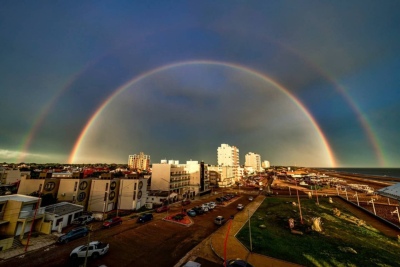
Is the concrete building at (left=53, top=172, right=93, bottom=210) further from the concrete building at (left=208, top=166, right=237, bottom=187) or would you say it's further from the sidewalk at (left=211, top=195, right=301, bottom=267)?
the concrete building at (left=208, top=166, right=237, bottom=187)

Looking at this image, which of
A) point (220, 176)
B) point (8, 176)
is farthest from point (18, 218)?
point (220, 176)

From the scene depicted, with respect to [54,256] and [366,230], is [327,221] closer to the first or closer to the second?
[366,230]

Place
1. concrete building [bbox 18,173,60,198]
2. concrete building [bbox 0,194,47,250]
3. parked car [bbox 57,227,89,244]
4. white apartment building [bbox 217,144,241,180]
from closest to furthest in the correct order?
parked car [bbox 57,227,89,244] → concrete building [bbox 0,194,47,250] → concrete building [bbox 18,173,60,198] → white apartment building [bbox 217,144,241,180]

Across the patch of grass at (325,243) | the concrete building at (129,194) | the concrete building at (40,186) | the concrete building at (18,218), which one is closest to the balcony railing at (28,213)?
the concrete building at (18,218)

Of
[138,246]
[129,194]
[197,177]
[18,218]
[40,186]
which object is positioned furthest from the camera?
[197,177]

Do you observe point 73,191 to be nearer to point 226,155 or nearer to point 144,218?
point 144,218

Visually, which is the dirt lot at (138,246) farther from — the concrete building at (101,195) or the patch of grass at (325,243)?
the concrete building at (101,195)

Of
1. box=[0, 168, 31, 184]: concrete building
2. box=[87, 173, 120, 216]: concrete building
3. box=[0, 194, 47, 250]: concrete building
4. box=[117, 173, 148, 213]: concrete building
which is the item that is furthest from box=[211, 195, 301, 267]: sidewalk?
box=[0, 168, 31, 184]: concrete building
